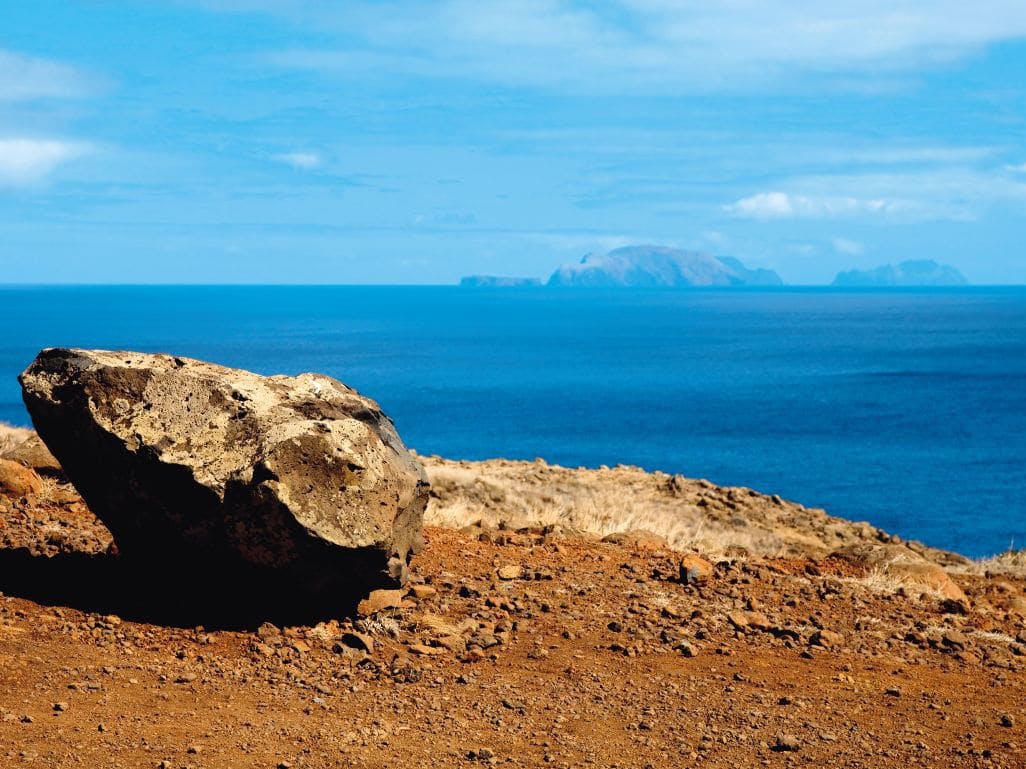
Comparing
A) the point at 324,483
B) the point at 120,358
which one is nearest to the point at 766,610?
the point at 324,483

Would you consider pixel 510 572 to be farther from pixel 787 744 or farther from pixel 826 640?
pixel 787 744

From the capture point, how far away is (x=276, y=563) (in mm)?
10156

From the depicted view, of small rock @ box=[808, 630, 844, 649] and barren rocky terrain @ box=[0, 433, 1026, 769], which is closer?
barren rocky terrain @ box=[0, 433, 1026, 769]

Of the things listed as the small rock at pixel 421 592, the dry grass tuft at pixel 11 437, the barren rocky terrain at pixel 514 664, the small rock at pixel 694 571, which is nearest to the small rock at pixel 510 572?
the barren rocky terrain at pixel 514 664

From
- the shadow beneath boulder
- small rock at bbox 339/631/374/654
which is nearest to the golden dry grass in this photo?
the shadow beneath boulder

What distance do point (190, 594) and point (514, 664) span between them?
3.51m

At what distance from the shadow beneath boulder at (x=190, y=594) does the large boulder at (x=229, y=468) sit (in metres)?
0.09

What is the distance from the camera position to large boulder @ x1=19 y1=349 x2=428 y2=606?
10008 mm

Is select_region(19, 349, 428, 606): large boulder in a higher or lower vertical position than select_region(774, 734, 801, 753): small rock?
higher

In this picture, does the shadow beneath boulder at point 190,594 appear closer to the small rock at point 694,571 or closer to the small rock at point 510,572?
the small rock at point 510,572

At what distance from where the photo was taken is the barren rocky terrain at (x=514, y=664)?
8.26 metres

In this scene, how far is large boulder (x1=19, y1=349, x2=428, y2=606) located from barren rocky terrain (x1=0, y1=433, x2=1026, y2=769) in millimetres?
610

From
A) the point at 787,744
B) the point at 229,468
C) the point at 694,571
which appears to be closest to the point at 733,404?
the point at 694,571

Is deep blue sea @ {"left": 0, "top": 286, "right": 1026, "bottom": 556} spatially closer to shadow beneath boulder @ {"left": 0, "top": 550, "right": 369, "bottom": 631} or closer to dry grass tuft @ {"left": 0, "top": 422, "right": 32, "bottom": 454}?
dry grass tuft @ {"left": 0, "top": 422, "right": 32, "bottom": 454}
